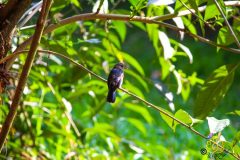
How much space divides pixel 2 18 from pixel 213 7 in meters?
0.31

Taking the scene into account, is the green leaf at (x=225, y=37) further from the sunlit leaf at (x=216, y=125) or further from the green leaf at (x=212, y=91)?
the sunlit leaf at (x=216, y=125)

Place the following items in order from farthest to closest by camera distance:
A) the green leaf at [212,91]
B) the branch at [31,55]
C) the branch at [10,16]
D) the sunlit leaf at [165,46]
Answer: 1. the sunlit leaf at [165,46]
2. the green leaf at [212,91]
3. the branch at [10,16]
4. the branch at [31,55]

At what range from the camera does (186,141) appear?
3.81m

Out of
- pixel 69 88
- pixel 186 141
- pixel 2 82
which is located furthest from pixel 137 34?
pixel 2 82

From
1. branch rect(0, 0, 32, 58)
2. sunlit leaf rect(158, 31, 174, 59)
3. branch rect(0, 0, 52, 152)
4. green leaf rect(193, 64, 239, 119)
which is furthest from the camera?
sunlit leaf rect(158, 31, 174, 59)

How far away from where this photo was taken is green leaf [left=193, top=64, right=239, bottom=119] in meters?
0.96

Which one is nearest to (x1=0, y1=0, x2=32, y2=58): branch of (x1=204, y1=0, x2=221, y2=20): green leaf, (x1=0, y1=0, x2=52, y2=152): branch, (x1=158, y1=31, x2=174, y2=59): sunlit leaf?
(x1=0, y1=0, x2=52, y2=152): branch

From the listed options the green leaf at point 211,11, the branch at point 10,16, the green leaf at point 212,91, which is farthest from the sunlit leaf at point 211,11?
the branch at point 10,16

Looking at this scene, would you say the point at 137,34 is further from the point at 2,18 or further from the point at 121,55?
the point at 2,18

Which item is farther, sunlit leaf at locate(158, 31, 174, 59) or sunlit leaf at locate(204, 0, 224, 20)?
sunlit leaf at locate(158, 31, 174, 59)

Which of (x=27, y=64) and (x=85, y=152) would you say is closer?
(x=27, y=64)

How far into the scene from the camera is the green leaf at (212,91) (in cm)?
96

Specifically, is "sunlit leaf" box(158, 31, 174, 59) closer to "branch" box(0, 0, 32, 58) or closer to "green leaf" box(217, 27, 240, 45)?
"green leaf" box(217, 27, 240, 45)

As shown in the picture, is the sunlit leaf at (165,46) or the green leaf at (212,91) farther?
the sunlit leaf at (165,46)
